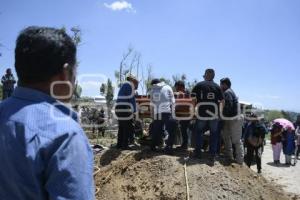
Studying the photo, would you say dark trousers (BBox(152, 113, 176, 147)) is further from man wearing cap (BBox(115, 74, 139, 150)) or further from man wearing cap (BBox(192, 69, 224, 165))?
man wearing cap (BBox(115, 74, 139, 150))

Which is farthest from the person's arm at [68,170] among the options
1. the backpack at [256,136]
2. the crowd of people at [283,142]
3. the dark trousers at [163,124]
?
the crowd of people at [283,142]

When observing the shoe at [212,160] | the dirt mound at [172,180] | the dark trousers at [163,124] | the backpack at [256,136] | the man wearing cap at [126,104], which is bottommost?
the dirt mound at [172,180]

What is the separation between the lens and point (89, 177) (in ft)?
5.16

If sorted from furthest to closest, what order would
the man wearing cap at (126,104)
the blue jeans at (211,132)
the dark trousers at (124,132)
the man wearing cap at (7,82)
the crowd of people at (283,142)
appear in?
the crowd of people at (283,142) → the man wearing cap at (7,82) → the dark trousers at (124,132) → the man wearing cap at (126,104) → the blue jeans at (211,132)

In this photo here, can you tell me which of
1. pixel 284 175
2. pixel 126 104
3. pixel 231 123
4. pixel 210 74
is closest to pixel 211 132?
pixel 231 123

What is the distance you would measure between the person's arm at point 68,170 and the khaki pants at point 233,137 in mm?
8388

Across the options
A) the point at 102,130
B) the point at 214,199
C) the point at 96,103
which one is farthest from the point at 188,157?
the point at 96,103

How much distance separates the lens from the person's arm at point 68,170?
1.46 meters

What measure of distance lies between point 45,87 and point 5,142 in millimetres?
273

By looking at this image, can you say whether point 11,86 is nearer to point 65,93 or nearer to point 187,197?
point 187,197

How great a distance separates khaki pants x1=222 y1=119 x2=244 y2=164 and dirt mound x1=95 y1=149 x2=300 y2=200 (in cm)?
64

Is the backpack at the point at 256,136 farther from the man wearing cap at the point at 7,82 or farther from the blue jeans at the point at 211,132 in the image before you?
the man wearing cap at the point at 7,82

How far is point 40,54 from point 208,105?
728 centimetres

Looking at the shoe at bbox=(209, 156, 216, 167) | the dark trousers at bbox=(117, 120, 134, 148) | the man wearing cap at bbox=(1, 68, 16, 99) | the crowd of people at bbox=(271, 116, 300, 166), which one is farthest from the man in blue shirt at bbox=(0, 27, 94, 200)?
the crowd of people at bbox=(271, 116, 300, 166)
